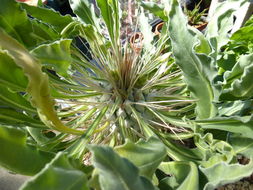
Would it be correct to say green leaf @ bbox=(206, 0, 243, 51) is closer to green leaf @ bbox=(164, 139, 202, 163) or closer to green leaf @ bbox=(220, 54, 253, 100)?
green leaf @ bbox=(220, 54, 253, 100)

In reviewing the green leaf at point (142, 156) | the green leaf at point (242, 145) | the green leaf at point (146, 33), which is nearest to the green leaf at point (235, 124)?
the green leaf at point (242, 145)

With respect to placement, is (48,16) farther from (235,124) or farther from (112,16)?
(235,124)

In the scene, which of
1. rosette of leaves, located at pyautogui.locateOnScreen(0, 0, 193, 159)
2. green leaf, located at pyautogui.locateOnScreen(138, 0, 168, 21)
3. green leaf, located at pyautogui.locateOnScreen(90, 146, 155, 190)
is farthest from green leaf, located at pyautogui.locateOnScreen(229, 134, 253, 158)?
green leaf, located at pyautogui.locateOnScreen(138, 0, 168, 21)

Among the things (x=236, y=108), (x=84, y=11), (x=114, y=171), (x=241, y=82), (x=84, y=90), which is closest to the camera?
(x=114, y=171)

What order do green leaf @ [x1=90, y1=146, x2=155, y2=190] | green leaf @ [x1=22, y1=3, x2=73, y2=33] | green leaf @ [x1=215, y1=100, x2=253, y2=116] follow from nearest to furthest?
green leaf @ [x1=90, y1=146, x2=155, y2=190], green leaf @ [x1=215, y1=100, x2=253, y2=116], green leaf @ [x1=22, y1=3, x2=73, y2=33]

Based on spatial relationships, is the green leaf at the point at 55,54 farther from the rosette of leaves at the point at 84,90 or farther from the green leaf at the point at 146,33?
the green leaf at the point at 146,33

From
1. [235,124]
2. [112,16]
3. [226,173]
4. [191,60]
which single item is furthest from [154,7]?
[226,173]
